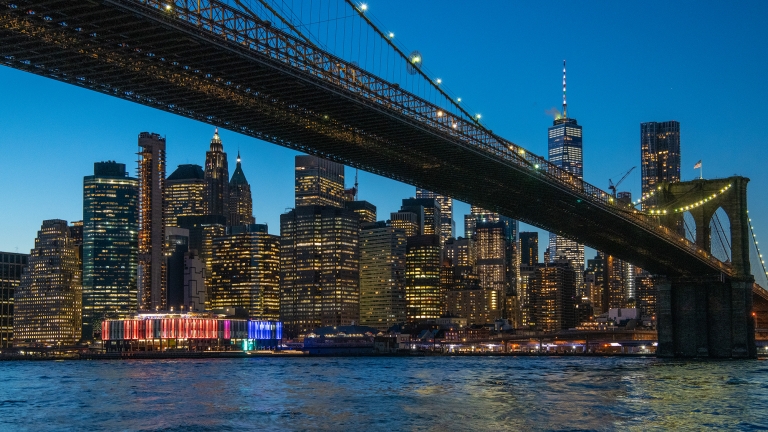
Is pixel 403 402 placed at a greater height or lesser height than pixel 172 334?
greater

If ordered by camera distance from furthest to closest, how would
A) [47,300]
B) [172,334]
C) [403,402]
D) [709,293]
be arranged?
1. [47,300]
2. [172,334]
3. [709,293]
4. [403,402]

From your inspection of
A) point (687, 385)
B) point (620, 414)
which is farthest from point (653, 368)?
point (620, 414)

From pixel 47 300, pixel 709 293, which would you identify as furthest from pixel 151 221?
pixel 709 293

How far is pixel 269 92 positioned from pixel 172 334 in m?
96.2

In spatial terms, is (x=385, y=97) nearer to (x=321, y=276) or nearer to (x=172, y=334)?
(x=172, y=334)

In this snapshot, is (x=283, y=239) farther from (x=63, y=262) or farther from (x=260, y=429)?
(x=260, y=429)

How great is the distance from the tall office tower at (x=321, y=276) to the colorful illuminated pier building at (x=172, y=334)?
182 feet

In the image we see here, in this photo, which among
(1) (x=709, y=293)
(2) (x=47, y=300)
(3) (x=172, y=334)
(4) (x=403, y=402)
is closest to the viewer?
(4) (x=403, y=402)

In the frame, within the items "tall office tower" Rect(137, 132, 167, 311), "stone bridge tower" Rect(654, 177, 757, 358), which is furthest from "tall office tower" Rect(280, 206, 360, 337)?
"stone bridge tower" Rect(654, 177, 757, 358)

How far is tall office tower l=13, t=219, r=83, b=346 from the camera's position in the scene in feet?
586

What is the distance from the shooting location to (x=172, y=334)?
130 metres

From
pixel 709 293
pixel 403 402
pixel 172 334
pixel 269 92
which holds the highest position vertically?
pixel 269 92

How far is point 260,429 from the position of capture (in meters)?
30.7

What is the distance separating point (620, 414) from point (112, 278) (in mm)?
168539
